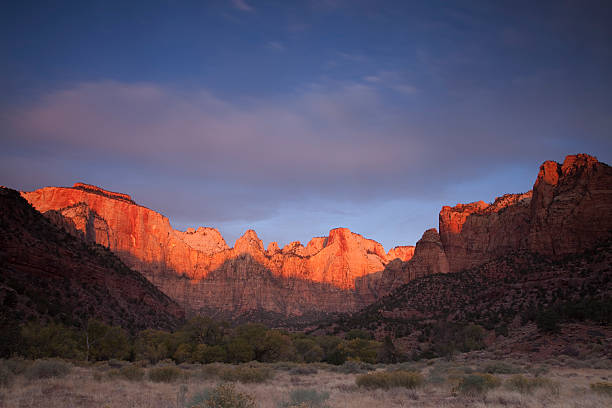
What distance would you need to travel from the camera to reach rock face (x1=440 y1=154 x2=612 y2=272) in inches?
2061

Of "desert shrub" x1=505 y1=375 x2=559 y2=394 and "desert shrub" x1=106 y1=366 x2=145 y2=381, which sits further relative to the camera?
"desert shrub" x1=106 y1=366 x2=145 y2=381

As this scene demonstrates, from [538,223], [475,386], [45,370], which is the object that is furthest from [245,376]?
[538,223]

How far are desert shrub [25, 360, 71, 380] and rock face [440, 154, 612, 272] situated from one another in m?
56.9

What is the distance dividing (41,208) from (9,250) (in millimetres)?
68361

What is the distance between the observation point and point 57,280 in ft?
141

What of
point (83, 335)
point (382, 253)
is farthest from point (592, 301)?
point (382, 253)

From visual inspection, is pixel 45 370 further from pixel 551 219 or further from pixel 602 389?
pixel 551 219

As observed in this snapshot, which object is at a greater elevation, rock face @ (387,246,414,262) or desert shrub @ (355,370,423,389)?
rock face @ (387,246,414,262)

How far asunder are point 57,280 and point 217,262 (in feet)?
312

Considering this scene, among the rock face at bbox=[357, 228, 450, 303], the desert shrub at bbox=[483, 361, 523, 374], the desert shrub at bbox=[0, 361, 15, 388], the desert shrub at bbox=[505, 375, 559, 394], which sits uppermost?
the rock face at bbox=[357, 228, 450, 303]

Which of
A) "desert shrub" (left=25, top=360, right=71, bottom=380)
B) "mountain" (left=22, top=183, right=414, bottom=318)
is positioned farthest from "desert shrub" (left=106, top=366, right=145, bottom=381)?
"mountain" (left=22, top=183, right=414, bottom=318)

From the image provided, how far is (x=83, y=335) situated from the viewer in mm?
29953

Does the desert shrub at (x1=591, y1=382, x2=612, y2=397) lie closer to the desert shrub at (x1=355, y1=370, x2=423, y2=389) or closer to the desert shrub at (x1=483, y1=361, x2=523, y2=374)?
the desert shrub at (x1=355, y1=370, x2=423, y2=389)

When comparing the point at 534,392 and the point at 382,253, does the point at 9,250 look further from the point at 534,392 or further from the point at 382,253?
the point at 382,253
